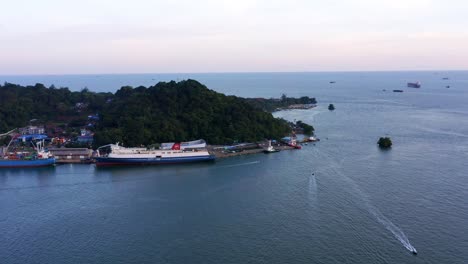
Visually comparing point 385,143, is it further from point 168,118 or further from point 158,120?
point 158,120

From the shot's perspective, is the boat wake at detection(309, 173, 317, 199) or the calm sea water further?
the boat wake at detection(309, 173, 317, 199)

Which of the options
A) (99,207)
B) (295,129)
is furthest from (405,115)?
(99,207)

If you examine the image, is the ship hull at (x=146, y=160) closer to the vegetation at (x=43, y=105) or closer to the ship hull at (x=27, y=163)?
the ship hull at (x=27, y=163)

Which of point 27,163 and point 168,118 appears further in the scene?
point 168,118

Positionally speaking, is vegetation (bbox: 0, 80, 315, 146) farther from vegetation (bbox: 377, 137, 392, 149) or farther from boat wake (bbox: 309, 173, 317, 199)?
boat wake (bbox: 309, 173, 317, 199)

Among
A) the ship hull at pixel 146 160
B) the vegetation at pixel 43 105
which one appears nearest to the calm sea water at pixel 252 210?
the ship hull at pixel 146 160

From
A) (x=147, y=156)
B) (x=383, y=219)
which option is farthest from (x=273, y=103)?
(x=383, y=219)

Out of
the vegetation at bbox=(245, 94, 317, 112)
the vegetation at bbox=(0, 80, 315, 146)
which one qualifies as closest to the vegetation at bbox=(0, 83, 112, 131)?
the vegetation at bbox=(0, 80, 315, 146)
